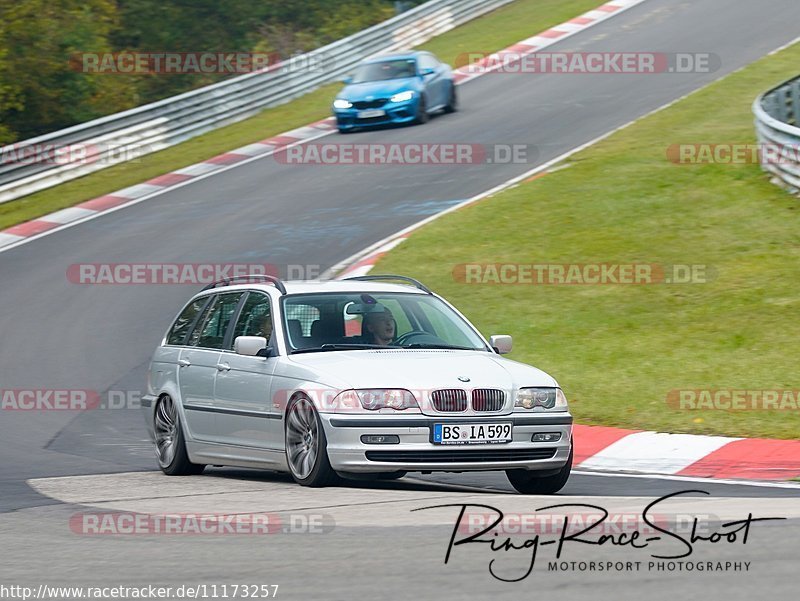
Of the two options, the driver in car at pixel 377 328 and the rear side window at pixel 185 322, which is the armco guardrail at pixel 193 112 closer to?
the rear side window at pixel 185 322

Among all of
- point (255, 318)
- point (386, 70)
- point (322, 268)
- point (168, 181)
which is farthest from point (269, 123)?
point (255, 318)

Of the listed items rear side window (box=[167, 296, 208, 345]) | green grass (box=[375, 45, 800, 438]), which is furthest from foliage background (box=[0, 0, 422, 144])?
rear side window (box=[167, 296, 208, 345])

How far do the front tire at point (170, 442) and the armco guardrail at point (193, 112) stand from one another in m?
16.1

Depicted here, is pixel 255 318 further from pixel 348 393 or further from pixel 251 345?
pixel 348 393

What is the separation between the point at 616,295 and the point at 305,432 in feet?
27.3

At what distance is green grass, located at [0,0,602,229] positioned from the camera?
26156mm

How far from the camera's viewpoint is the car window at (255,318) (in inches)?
401

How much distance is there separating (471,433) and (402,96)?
792 inches

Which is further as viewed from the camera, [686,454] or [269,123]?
[269,123]

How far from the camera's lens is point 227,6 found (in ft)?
136

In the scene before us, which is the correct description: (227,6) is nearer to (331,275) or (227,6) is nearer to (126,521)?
(331,275)

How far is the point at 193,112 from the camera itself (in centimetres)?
3106

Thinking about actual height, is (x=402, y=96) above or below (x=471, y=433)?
below

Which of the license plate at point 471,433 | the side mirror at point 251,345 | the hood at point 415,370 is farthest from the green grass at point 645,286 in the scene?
the side mirror at point 251,345
